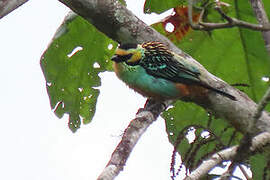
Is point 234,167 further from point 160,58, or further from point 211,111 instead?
point 160,58

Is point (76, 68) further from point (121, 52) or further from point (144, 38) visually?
point (144, 38)

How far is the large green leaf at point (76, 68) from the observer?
5953 millimetres

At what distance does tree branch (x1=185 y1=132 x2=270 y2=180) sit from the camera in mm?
3574

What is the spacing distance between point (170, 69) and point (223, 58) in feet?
2.40

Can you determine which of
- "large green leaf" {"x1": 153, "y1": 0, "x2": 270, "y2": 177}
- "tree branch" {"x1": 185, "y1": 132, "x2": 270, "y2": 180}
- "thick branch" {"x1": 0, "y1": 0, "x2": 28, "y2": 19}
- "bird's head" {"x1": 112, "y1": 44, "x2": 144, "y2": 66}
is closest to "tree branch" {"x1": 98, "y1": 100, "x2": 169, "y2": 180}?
"tree branch" {"x1": 185, "y1": 132, "x2": 270, "y2": 180}

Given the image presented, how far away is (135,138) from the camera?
4055mm

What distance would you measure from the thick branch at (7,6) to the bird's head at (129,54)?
119 centimetres

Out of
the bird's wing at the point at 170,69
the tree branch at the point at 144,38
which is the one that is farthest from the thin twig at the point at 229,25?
the bird's wing at the point at 170,69

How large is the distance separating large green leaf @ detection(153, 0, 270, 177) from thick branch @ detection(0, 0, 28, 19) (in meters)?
1.77

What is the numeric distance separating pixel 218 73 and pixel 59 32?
1.49 m

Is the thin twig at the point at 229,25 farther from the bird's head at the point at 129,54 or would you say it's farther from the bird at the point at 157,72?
the bird's head at the point at 129,54

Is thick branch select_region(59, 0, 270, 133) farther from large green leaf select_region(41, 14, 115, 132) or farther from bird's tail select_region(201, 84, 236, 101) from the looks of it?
large green leaf select_region(41, 14, 115, 132)

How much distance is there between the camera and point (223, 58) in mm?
5984

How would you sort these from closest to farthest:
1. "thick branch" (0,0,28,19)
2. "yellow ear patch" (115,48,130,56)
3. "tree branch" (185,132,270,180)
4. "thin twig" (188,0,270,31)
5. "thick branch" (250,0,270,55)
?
"thin twig" (188,0,270,31) → "tree branch" (185,132,270,180) → "thick branch" (0,0,28,19) → "thick branch" (250,0,270,55) → "yellow ear patch" (115,48,130,56)
